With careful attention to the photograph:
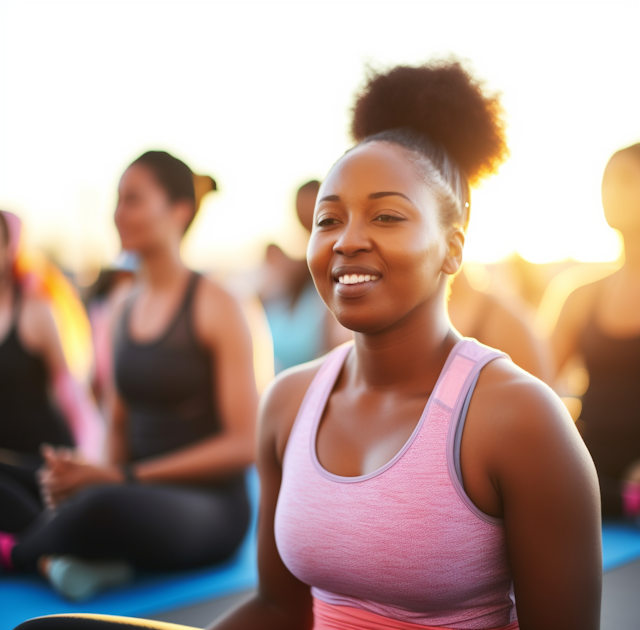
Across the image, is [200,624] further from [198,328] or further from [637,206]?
[637,206]

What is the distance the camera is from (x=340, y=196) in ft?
3.61

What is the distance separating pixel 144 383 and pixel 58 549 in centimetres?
56

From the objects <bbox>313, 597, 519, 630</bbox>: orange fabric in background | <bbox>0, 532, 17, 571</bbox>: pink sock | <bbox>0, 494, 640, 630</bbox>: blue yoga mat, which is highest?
<bbox>313, 597, 519, 630</bbox>: orange fabric in background

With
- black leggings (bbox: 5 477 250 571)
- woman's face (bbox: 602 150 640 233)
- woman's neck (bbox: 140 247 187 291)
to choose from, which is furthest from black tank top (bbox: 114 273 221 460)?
woman's face (bbox: 602 150 640 233)

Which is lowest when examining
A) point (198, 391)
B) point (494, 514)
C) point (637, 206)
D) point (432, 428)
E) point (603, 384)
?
point (603, 384)

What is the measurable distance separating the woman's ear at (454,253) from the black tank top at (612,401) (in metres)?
1.63

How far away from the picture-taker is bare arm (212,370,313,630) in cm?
124

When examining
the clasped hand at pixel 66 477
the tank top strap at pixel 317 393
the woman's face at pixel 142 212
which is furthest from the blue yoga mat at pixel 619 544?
the woman's face at pixel 142 212

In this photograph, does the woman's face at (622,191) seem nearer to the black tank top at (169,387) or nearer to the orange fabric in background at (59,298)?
the black tank top at (169,387)

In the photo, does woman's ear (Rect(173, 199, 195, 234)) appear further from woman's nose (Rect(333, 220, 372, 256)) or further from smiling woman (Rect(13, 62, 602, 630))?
woman's nose (Rect(333, 220, 372, 256))

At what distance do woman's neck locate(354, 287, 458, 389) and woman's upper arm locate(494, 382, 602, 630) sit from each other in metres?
0.19

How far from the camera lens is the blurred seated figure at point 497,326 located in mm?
2553

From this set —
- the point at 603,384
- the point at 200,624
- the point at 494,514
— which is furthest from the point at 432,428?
the point at 603,384

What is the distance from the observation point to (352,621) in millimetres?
1066
